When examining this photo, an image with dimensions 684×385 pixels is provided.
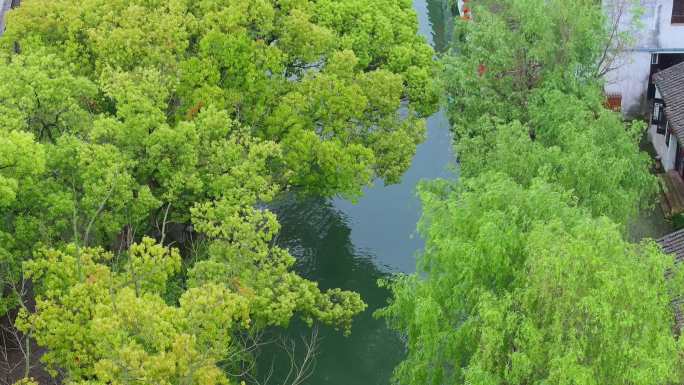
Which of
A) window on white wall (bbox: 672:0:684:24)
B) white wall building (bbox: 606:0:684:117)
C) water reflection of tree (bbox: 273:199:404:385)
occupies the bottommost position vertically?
water reflection of tree (bbox: 273:199:404:385)

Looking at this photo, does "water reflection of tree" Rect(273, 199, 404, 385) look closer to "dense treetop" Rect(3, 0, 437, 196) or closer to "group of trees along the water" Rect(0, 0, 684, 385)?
"group of trees along the water" Rect(0, 0, 684, 385)

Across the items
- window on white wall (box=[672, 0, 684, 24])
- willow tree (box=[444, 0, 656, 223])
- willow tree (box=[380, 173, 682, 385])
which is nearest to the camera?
willow tree (box=[380, 173, 682, 385])

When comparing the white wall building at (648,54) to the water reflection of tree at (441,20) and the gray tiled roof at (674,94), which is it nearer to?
the gray tiled roof at (674,94)

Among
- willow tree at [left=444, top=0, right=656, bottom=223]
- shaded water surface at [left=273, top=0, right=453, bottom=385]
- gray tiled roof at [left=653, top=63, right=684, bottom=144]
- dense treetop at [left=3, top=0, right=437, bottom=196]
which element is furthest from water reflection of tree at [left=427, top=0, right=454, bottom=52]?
dense treetop at [left=3, top=0, right=437, bottom=196]

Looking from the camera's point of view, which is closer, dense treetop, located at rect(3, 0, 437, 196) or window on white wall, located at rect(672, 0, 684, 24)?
dense treetop, located at rect(3, 0, 437, 196)

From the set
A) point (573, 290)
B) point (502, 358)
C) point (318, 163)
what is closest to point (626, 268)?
point (573, 290)

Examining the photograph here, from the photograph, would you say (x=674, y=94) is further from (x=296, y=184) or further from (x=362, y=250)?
(x=296, y=184)
